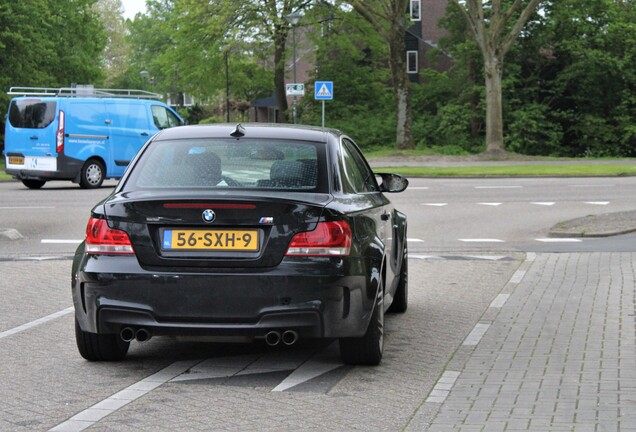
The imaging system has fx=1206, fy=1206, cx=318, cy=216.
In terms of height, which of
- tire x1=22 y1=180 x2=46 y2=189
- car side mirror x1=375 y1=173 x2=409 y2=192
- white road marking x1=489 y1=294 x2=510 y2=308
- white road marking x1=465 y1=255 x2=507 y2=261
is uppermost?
car side mirror x1=375 y1=173 x2=409 y2=192

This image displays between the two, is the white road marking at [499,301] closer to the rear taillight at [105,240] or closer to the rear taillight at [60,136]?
the rear taillight at [105,240]

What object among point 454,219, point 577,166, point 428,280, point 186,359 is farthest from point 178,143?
point 577,166

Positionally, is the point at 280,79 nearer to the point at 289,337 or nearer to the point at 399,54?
the point at 399,54

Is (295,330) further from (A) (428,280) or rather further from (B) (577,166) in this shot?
(B) (577,166)

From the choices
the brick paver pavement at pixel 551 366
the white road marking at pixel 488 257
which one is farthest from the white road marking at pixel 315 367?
the white road marking at pixel 488 257

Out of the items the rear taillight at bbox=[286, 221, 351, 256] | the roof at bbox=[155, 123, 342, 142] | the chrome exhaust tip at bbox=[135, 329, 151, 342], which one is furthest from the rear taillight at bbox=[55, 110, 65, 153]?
the rear taillight at bbox=[286, 221, 351, 256]

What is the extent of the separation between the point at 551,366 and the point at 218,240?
2.19 meters

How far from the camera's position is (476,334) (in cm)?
867

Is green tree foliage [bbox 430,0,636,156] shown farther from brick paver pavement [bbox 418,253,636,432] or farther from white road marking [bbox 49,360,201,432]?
white road marking [bbox 49,360,201,432]

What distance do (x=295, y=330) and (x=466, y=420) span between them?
132cm

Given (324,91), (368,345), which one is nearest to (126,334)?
(368,345)

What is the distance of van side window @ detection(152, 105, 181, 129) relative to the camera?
2902 centimetres

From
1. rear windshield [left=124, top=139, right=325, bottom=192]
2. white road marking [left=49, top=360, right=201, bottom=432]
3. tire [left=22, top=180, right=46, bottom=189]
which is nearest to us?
white road marking [left=49, top=360, right=201, bottom=432]

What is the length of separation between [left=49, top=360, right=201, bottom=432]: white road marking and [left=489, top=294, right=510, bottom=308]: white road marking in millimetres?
3410
